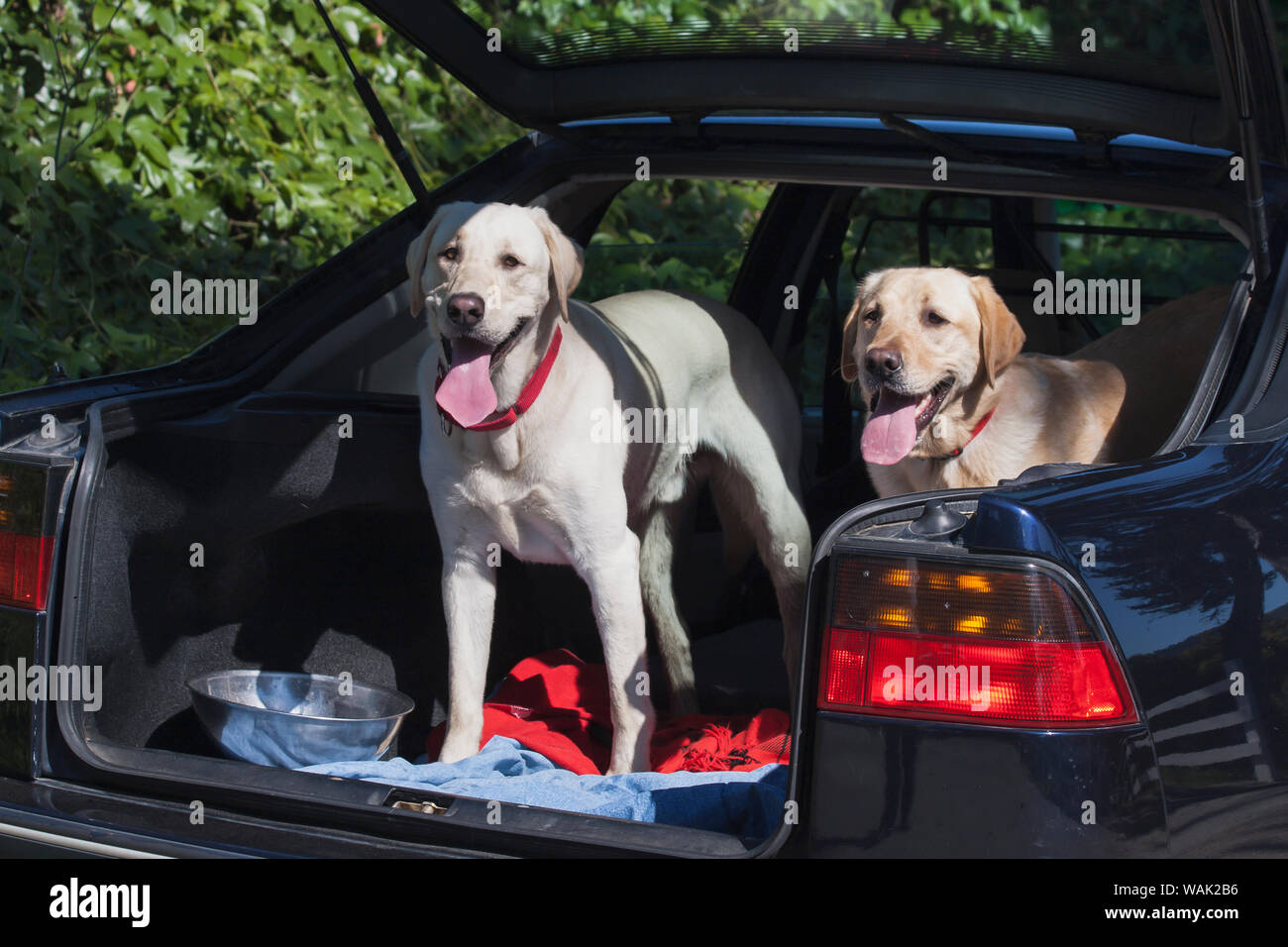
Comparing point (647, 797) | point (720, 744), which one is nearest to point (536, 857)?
point (647, 797)

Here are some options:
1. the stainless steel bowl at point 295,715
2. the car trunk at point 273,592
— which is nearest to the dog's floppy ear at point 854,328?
the car trunk at point 273,592

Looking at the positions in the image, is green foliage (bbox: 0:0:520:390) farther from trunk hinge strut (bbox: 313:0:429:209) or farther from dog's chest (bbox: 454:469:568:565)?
dog's chest (bbox: 454:469:568:565)

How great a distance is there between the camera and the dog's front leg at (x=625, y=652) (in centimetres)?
332

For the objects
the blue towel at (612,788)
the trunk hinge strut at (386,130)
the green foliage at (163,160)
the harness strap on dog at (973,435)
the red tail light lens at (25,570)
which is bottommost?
the blue towel at (612,788)

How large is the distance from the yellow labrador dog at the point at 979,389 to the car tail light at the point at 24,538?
5.84ft

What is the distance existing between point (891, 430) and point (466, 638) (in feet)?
3.73

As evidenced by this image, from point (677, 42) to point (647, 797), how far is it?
5.68 feet

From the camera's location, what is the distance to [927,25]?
282 cm

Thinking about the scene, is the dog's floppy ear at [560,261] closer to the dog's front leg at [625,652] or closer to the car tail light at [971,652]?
the dog's front leg at [625,652]

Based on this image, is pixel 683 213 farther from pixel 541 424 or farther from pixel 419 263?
pixel 541 424

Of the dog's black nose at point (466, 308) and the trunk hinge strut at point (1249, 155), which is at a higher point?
the trunk hinge strut at point (1249, 155)
